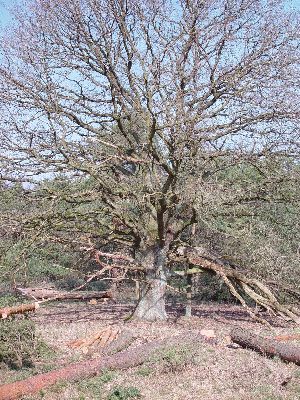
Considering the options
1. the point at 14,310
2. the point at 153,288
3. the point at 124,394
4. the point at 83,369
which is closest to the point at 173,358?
the point at 124,394

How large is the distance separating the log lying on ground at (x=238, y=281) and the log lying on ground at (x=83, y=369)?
130 inches

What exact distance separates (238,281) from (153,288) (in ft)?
7.04

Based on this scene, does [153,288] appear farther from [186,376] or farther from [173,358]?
[186,376]

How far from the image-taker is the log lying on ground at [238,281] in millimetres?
12266

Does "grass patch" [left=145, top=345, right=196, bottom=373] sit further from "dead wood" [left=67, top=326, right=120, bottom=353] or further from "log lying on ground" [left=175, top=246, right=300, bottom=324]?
"log lying on ground" [left=175, top=246, right=300, bottom=324]

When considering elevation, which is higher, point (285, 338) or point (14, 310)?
point (14, 310)

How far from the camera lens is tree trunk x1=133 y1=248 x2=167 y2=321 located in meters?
12.9

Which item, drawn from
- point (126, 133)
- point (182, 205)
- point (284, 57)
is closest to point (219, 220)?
point (182, 205)

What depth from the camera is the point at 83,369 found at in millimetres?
8039

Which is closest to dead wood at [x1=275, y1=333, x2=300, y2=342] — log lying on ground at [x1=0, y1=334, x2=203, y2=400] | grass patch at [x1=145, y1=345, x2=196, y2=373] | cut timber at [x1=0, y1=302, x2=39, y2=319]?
log lying on ground at [x1=0, y1=334, x2=203, y2=400]

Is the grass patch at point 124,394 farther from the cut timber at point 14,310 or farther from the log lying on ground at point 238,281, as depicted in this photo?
the log lying on ground at point 238,281

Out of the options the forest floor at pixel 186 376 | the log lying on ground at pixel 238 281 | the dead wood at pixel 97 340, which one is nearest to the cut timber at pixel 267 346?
the forest floor at pixel 186 376

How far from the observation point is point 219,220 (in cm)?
1455

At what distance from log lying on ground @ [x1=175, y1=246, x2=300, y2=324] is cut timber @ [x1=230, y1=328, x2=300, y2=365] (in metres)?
2.43
